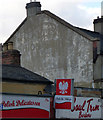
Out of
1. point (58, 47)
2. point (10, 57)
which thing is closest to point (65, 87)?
point (10, 57)

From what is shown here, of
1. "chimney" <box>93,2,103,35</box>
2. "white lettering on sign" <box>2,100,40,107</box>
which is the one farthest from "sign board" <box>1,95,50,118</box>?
"chimney" <box>93,2,103,35</box>

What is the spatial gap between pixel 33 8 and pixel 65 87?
1951 cm

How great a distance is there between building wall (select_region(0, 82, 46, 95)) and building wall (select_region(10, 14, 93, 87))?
8.96 metres

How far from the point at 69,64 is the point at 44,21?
5.78 metres

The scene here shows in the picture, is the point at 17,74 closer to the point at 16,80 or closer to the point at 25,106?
the point at 16,80

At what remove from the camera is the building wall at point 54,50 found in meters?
32.3

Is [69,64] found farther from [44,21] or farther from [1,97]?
[1,97]

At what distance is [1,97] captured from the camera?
648 inches

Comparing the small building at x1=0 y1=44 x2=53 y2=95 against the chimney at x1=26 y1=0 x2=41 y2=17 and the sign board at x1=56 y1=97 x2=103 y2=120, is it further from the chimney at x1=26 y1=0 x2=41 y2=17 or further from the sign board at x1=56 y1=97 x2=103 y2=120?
the chimney at x1=26 y1=0 x2=41 y2=17

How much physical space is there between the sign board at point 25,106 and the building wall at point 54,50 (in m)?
12.8

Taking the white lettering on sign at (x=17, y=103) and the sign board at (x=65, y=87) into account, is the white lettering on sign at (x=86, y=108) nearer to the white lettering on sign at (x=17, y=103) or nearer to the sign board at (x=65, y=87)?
the sign board at (x=65, y=87)

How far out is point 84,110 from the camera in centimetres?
2186

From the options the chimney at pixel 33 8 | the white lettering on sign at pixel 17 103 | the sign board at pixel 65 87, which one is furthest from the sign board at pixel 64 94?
the chimney at pixel 33 8

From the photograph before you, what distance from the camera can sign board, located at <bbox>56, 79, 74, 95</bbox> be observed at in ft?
66.2
